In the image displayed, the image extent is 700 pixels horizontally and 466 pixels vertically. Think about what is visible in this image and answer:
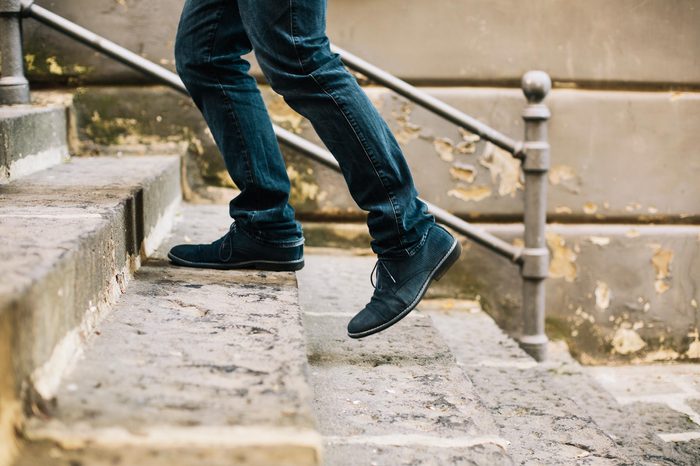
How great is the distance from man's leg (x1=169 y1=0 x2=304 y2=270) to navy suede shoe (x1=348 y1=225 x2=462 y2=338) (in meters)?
0.28

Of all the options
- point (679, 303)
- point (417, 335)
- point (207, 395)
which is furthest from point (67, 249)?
point (679, 303)

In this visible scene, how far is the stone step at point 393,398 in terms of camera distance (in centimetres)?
123

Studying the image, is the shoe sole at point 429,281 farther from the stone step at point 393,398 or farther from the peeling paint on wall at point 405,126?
the peeling paint on wall at point 405,126

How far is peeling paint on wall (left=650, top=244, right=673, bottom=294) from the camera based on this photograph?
2967mm

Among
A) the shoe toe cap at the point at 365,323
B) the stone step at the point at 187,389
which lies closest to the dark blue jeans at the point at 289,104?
the shoe toe cap at the point at 365,323

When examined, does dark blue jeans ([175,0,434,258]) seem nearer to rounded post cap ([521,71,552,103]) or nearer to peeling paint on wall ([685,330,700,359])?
rounded post cap ([521,71,552,103])

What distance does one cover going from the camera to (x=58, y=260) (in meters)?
1.04

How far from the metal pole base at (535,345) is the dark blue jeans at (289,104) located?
112cm

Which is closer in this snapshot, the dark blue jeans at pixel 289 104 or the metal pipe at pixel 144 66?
the dark blue jeans at pixel 289 104

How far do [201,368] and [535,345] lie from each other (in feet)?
5.54

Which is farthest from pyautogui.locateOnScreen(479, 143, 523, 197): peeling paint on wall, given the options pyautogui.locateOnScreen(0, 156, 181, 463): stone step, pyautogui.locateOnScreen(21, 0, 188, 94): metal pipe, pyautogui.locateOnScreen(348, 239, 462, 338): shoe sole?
pyautogui.locateOnScreen(348, 239, 462, 338): shoe sole

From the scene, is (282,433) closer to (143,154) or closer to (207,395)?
(207,395)

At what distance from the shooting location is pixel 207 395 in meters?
0.98

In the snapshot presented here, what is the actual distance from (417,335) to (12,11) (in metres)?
1.58
